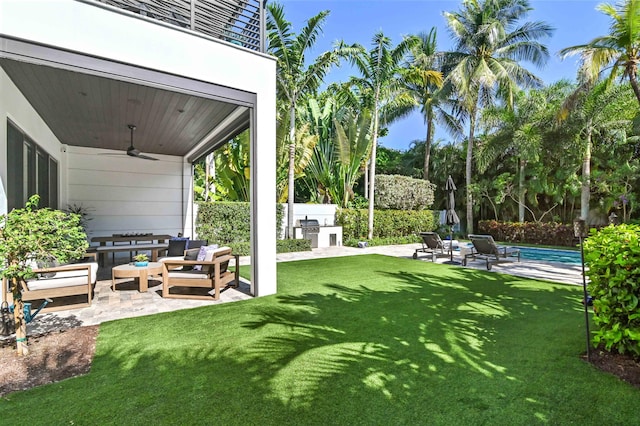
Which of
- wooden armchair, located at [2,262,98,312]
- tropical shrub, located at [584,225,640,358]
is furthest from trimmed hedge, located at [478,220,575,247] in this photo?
wooden armchair, located at [2,262,98,312]

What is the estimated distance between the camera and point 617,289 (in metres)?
3.41

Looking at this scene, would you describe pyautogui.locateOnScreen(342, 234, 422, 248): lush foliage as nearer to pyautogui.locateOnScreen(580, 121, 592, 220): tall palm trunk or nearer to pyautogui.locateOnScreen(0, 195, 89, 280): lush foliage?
pyautogui.locateOnScreen(580, 121, 592, 220): tall palm trunk

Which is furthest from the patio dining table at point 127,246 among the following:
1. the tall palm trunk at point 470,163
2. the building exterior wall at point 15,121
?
the tall palm trunk at point 470,163

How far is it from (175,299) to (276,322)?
2.36 metres

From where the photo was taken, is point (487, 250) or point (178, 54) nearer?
point (178, 54)

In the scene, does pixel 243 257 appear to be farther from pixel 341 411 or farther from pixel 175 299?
pixel 341 411

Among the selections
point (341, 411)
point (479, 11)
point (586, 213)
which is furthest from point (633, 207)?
point (341, 411)

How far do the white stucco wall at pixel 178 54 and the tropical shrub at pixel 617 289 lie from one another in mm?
4848

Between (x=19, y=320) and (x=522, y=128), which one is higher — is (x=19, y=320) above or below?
below

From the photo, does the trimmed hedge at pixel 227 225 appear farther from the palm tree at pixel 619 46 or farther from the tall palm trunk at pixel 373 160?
the palm tree at pixel 619 46

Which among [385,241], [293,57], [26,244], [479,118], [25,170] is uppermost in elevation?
[293,57]

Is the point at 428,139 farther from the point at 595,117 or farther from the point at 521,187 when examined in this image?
the point at 595,117

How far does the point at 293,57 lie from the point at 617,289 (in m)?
12.3

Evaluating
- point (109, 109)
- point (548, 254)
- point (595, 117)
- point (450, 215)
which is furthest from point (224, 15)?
point (595, 117)
